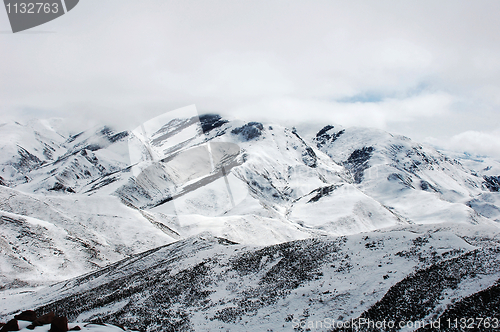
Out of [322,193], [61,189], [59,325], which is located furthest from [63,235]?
[61,189]

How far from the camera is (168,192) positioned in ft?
532

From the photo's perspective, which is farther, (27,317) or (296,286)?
(296,286)

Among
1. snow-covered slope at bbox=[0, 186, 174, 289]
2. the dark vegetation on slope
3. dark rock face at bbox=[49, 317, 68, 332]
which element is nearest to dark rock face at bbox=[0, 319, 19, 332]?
dark rock face at bbox=[49, 317, 68, 332]

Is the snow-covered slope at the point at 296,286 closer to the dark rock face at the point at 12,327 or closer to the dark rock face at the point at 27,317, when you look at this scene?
the dark rock face at the point at 27,317

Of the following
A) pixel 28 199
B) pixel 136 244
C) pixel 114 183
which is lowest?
pixel 114 183

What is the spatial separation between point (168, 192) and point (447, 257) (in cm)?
15068

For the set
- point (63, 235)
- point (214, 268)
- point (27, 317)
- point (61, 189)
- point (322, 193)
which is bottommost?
point (322, 193)

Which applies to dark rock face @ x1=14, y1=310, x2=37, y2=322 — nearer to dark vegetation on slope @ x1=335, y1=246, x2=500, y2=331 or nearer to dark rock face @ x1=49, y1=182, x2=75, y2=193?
dark vegetation on slope @ x1=335, y1=246, x2=500, y2=331

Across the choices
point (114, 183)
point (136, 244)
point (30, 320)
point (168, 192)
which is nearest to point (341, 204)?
point (168, 192)

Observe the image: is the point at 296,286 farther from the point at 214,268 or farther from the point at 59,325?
the point at 59,325

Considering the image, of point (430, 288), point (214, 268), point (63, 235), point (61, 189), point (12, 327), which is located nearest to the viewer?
point (12, 327)

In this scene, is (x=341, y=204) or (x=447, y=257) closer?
(x=447, y=257)

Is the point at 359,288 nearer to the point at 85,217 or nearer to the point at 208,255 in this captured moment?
the point at 208,255

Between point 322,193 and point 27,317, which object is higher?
point 27,317
